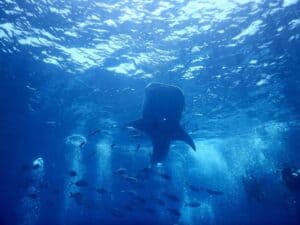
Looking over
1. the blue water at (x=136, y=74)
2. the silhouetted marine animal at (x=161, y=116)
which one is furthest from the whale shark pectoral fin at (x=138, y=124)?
the blue water at (x=136, y=74)

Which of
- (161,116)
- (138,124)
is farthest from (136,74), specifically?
(161,116)

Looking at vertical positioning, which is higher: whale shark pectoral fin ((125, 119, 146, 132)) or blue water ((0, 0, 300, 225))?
blue water ((0, 0, 300, 225))

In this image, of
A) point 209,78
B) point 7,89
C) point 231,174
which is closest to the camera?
point 209,78

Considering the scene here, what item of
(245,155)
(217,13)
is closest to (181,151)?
(245,155)

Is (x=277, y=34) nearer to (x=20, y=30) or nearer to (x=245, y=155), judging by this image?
(x=20, y=30)

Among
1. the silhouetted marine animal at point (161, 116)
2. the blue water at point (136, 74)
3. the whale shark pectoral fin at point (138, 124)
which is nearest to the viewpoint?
the silhouetted marine animal at point (161, 116)

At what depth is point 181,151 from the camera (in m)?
38.8

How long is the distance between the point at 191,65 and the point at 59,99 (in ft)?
37.1

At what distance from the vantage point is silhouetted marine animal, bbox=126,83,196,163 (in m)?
10.0

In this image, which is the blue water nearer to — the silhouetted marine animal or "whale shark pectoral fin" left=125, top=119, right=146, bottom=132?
"whale shark pectoral fin" left=125, top=119, right=146, bottom=132

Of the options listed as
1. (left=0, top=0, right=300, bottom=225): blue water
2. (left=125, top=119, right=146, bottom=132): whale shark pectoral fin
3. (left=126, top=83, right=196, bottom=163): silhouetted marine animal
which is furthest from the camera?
(left=0, top=0, right=300, bottom=225): blue water

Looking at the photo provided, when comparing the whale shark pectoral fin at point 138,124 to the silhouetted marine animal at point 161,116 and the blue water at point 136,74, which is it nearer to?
the silhouetted marine animal at point 161,116

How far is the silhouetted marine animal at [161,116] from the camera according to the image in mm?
10000

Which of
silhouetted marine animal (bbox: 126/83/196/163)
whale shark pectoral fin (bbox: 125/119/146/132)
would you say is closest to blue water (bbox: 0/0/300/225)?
whale shark pectoral fin (bbox: 125/119/146/132)
